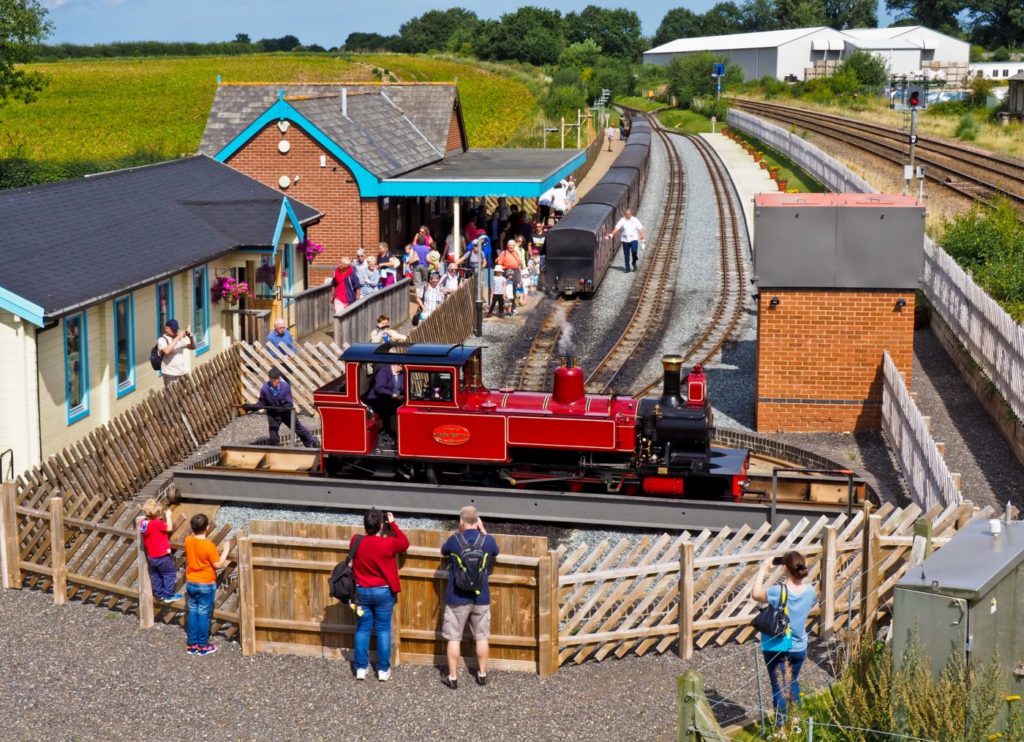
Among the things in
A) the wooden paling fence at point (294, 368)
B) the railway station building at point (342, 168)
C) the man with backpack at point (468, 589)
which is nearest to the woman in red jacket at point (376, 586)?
the man with backpack at point (468, 589)

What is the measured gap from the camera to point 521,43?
428ft

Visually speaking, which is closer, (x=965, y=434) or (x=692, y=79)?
(x=965, y=434)

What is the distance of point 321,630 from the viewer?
12055mm

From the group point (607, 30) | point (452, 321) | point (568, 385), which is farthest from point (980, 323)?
point (607, 30)

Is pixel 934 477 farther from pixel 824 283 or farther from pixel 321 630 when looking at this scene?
pixel 321 630

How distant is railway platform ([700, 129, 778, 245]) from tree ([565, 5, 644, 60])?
9761 cm

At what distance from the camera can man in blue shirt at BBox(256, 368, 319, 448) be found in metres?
18.3

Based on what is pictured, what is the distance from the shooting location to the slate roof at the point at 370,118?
3272cm

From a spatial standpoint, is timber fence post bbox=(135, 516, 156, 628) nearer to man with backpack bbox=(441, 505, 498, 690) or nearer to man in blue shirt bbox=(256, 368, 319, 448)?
man with backpack bbox=(441, 505, 498, 690)

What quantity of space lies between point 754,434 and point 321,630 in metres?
9.16

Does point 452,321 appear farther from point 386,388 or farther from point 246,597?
point 246,597

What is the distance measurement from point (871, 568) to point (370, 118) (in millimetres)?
26432

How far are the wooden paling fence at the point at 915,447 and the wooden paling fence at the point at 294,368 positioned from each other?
8.50 metres

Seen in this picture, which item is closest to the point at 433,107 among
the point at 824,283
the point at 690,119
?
the point at 824,283
